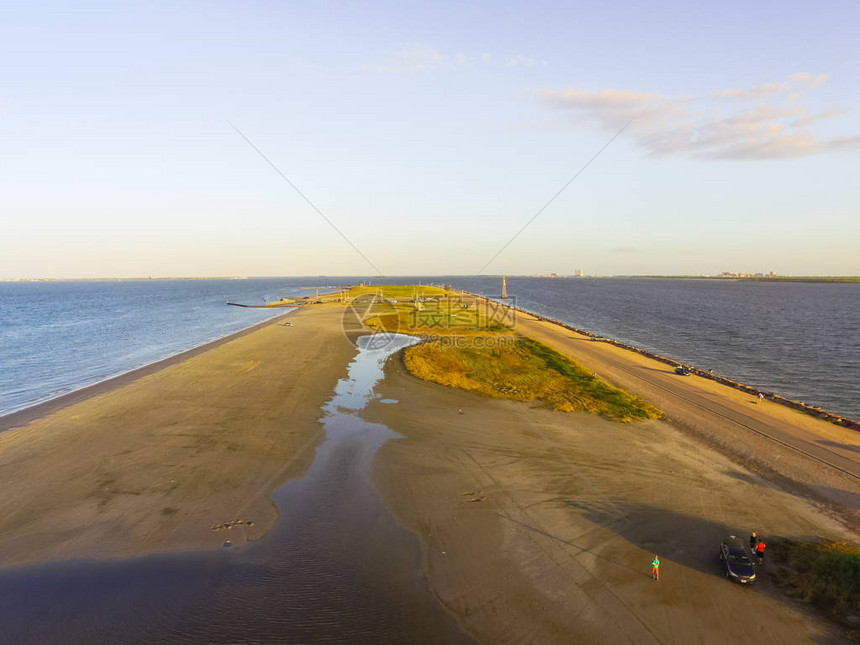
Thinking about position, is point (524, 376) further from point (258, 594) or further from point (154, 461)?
point (154, 461)

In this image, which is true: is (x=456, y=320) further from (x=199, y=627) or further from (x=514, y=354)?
(x=199, y=627)

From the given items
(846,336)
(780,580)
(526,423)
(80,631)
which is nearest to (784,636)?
(780,580)

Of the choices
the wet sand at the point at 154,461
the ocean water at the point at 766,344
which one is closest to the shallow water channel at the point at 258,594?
the wet sand at the point at 154,461

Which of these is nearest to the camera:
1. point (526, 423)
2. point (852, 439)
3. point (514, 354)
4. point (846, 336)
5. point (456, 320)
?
point (852, 439)

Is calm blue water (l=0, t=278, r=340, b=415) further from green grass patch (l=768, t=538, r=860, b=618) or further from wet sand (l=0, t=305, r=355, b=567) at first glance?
green grass patch (l=768, t=538, r=860, b=618)

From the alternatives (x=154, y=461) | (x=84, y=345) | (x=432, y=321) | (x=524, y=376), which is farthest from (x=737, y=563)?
(x=84, y=345)

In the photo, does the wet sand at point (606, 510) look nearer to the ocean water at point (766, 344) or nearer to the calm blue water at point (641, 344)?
the ocean water at point (766, 344)
